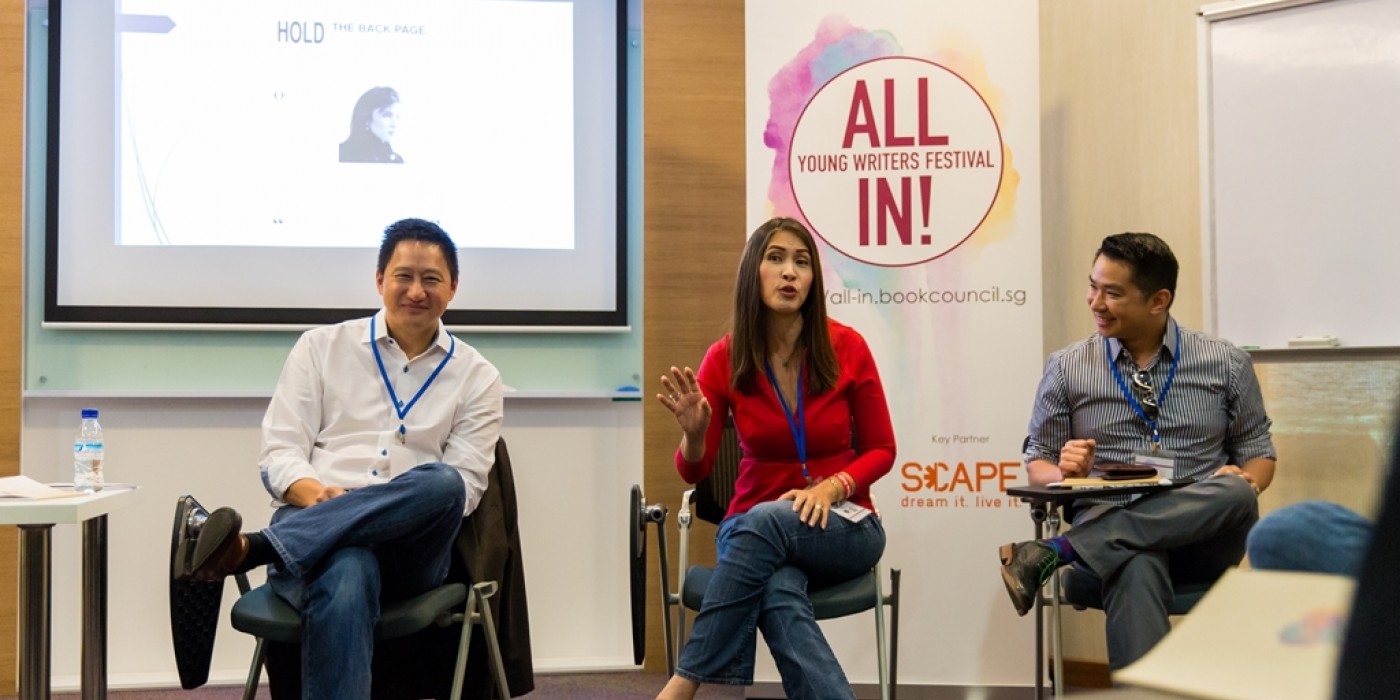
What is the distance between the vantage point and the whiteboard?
329 cm

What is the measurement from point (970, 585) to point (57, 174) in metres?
3.34

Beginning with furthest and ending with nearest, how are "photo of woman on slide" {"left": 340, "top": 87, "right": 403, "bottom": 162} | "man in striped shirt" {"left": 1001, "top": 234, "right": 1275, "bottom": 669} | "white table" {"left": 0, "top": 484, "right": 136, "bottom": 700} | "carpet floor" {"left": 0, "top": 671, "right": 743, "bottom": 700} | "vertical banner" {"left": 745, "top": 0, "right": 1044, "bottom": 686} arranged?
"photo of woman on slide" {"left": 340, "top": 87, "right": 403, "bottom": 162} → "carpet floor" {"left": 0, "top": 671, "right": 743, "bottom": 700} → "vertical banner" {"left": 745, "top": 0, "right": 1044, "bottom": 686} → "man in striped shirt" {"left": 1001, "top": 234, "right": 1275, "bottom": 669} → "white table" {"left": 0, "top": 484, "right": 136, "bottom": 700}

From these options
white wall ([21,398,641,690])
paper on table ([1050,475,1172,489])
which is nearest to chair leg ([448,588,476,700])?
paper on table ([1050,475,1172,489])

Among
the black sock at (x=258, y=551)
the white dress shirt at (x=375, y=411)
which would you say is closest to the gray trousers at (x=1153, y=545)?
the white dress shirt at (x=375, y=411)

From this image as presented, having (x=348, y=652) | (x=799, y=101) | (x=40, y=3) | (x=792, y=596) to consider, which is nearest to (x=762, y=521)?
(x=792, y=596)

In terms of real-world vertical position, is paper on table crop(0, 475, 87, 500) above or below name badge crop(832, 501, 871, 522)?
above

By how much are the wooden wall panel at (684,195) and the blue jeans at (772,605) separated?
1463 mm

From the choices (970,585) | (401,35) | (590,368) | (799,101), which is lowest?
(970,585)

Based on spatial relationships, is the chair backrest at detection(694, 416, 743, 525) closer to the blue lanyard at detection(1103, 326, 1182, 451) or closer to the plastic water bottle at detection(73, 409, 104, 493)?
the blue lanyard at detection(1103, 326, 1182, 451)

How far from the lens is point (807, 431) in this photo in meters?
2.86

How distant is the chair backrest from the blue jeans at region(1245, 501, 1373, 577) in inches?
77.2

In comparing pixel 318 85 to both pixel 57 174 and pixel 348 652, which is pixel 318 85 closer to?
pixel 57 174

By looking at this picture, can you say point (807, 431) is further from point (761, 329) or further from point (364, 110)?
point (364, 110)

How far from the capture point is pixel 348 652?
7.70 ft
